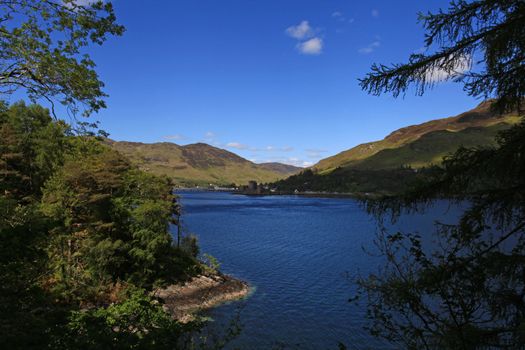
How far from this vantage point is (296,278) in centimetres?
5197

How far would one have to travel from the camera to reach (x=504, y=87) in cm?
859

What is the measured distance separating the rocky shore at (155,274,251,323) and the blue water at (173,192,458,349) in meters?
2.06

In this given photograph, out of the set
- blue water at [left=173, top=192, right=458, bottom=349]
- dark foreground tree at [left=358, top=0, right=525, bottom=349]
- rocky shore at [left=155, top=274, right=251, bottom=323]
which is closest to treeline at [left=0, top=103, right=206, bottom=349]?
rocky shore at [left=155, top=274, right=251, bottom=323]

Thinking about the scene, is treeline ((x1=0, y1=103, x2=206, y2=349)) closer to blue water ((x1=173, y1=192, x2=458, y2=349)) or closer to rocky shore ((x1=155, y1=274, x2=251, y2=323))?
rocky shore ((x1=155, y1=274, x2=251, y2=323))

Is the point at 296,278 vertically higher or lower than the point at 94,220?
lower

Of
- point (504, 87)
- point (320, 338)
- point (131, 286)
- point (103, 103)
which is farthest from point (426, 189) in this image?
point (131, 286)

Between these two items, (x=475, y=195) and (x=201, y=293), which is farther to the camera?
(x=201, y=293)

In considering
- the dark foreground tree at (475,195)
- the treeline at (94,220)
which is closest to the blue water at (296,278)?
the dark foreground tree at (475,195)

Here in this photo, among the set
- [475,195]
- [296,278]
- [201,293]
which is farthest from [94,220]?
[475,195]

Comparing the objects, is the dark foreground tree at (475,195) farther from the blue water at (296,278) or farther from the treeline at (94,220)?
the treeline at (94,220)

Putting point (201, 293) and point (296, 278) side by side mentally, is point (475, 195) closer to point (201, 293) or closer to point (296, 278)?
point (201, 293)

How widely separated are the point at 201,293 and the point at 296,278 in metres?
14.5

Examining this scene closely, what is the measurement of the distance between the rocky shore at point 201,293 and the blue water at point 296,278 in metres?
2.06

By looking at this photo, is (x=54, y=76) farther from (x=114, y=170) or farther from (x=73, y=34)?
(x=114, y=170)
